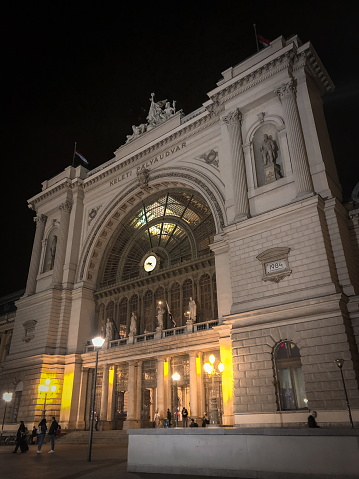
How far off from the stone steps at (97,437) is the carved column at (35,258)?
47.4 ft

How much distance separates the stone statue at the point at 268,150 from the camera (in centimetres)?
2420

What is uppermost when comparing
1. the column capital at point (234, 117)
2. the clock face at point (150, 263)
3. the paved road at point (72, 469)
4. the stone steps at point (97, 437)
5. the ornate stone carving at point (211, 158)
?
the column capital at point (234, 117)

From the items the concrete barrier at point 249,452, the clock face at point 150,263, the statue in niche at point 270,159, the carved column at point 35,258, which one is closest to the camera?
the concrete barrier at point 249,452

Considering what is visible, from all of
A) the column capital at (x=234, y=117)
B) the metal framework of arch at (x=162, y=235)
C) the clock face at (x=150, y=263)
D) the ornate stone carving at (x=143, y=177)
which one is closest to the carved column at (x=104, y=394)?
the metal framework of arch at (x=162, y=235)

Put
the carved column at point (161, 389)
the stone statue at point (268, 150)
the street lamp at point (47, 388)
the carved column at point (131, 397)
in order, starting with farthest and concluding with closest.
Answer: the street lamp at point (47, 388), the carved column at point (131, 397), the carved column at point (161, 389), the stone statue at point (268, 150)

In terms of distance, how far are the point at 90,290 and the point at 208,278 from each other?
477 inches

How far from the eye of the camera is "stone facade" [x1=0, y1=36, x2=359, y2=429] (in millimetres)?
19000

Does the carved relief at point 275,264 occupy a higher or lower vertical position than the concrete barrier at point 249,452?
higher

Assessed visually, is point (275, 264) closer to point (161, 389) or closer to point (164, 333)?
point (164, 333)

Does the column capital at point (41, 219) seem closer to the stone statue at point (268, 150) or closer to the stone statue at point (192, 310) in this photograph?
the stone statue at point (192, 310)

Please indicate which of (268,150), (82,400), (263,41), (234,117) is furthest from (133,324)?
(263,41)

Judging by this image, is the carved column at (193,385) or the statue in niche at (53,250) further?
the statue in niche at (53,250)

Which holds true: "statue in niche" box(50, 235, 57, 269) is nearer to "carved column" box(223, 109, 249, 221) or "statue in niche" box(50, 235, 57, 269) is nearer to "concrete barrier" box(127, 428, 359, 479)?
"carved column" box(223, 109, 249, 221)

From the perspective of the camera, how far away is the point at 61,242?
1457 inches
